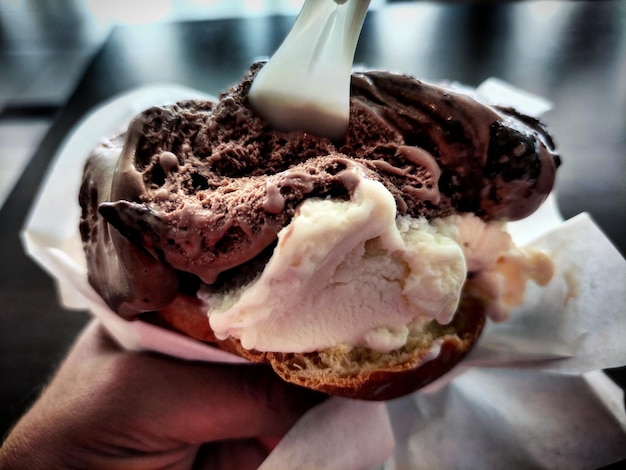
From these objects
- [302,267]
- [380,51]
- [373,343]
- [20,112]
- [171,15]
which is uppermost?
[302,267]

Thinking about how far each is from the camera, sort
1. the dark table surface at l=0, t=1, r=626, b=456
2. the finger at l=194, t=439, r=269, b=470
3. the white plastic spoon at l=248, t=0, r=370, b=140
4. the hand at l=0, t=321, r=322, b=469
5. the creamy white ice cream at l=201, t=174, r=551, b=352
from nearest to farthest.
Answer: the creamy white ice cream at l=201, t=174, r=551, b=352 → the white plastic spoon at l=248, t=0, r=370, b=140 → the hand at l=0, t=321, r=322, b=469 → the finger at l=194, t=439, r=269, b=470 → the dark table surface at l=0, t=1, r=626, b=456

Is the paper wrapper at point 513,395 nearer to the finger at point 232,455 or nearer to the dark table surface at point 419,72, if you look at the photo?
the finger at point 232,455

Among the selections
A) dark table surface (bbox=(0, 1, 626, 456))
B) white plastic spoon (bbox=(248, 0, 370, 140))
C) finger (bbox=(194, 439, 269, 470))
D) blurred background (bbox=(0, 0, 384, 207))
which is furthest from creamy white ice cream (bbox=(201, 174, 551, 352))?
blurred background (bbox=(0, 0, 384, 207))

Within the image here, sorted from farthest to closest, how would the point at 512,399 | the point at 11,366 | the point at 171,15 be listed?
1. the point at 171,15
2. the point at 11,366
3. the point at 512,399

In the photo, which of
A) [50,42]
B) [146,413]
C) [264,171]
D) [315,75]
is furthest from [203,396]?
[50,42]

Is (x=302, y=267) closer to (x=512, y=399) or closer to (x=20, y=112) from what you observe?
(x=512, y=399)

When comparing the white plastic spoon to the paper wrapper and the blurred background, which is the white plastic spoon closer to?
the paper wrapper

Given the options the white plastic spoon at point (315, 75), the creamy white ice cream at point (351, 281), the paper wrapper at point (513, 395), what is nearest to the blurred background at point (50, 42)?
the paper wrapper at point (513, 395)

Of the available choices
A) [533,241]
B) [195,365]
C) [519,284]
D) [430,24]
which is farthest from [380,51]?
[195,365]
